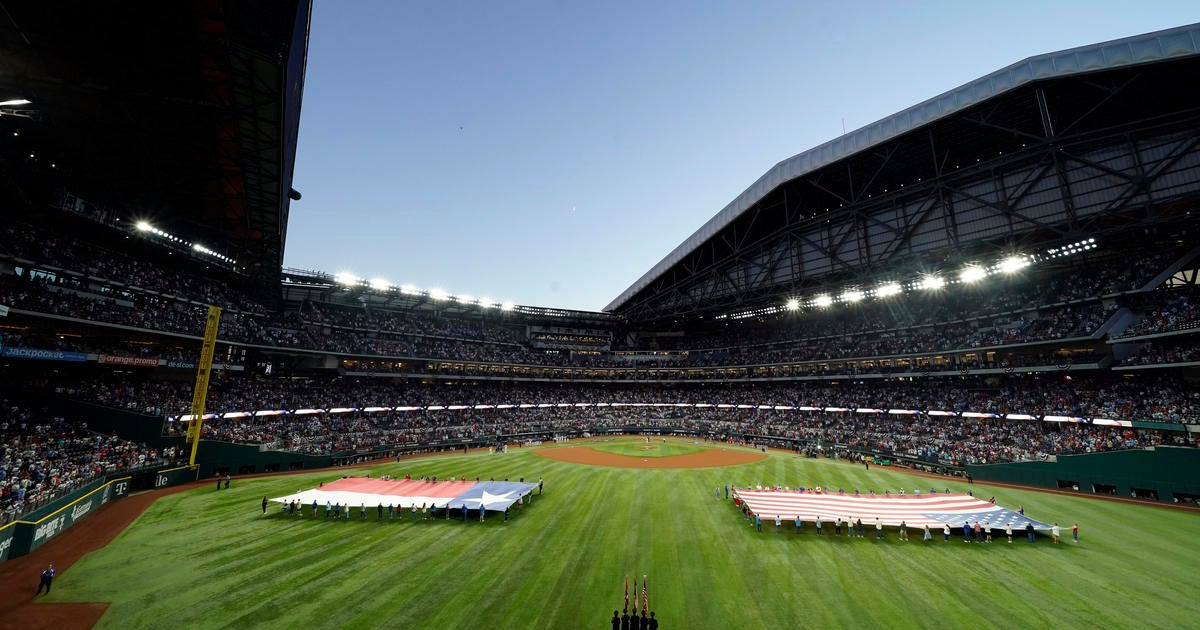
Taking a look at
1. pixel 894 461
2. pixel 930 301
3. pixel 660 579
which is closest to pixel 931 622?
pixel 660 579

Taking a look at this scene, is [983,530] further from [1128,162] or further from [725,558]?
[1128,162]

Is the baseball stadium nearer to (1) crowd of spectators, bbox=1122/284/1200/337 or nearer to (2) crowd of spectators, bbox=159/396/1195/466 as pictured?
(1) crowd of spectators, bbox=1122/284/1200/337

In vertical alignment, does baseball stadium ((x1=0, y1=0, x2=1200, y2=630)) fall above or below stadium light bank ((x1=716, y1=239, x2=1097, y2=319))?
below

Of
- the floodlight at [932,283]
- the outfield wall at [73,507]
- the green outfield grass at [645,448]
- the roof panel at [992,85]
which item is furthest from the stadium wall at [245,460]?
the floodlight at [932,283]

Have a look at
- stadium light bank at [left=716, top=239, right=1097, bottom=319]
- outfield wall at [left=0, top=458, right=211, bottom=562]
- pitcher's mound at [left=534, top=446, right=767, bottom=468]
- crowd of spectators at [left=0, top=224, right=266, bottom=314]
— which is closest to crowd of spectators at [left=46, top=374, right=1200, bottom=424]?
outfield wall at [left=0, top=458, right=211, bottom=562]

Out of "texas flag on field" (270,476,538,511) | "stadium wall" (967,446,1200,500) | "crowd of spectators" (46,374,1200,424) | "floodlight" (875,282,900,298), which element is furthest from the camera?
"floodlight" (875,282,900,298)

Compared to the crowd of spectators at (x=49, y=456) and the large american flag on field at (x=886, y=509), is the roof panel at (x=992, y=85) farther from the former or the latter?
the crowd of spectators at (x=49, y=456)

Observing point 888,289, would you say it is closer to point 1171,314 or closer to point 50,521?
point 1171,314
